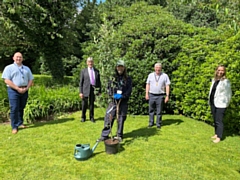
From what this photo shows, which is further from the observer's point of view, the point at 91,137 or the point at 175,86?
the point at 175,86

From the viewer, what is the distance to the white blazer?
4.63m

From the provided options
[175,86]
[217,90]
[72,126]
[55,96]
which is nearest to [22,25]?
[55,96]

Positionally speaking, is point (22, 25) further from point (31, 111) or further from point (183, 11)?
point (183, 11)

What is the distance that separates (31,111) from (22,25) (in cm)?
528

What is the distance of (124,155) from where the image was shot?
4.11 m

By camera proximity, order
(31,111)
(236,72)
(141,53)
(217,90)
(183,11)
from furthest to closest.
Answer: (183,11) < (141,53) < (31,111) < (236,72) < (217,90)

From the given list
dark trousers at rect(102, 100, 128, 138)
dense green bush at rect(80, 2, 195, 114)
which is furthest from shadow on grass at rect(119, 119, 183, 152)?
dense green bush at rect(80, 2, 195, 114)

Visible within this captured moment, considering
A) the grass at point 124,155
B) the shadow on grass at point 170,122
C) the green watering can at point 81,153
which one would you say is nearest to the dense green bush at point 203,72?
the shadow on grass at point 170,122

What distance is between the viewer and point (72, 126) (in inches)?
226

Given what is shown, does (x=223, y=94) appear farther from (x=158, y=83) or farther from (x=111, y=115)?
(x=111, y=115)

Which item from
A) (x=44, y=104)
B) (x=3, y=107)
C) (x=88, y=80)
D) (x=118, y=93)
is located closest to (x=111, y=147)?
(x=118, y=93)

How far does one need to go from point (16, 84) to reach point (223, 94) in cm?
441

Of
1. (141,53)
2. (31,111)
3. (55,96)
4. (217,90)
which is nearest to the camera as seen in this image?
(217,90)

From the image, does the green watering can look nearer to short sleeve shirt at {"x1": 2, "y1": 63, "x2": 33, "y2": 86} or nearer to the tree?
short sleeve shirt at {"x1": 2, "y1": 63, "x2": 33, "y2": 86}
